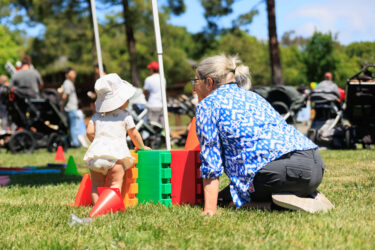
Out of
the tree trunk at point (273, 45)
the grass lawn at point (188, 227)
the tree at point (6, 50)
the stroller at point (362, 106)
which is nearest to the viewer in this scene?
the grass lawn at point (188, 227)

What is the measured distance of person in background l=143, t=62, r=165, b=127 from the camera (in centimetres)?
1144

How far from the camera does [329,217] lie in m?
3.39

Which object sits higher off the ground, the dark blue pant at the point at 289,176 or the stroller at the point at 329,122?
the dark blue pant at the point at 289,176

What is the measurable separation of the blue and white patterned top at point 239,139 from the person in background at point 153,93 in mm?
7608

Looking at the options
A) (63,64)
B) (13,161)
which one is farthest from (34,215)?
(63,64)

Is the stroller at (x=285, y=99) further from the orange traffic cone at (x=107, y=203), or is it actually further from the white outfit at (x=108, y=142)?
the orange traffic cone at (x=107, y=203)

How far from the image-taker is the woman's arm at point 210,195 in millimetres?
3668

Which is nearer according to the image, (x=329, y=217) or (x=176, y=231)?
(x=176, y=231)

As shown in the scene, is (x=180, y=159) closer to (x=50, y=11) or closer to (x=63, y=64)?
(x=50, y=11)

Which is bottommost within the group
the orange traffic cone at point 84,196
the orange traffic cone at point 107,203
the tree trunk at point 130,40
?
the orange traffic cone at point 84,196

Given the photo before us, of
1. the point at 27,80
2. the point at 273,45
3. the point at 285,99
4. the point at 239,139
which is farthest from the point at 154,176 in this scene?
the point at 273,45

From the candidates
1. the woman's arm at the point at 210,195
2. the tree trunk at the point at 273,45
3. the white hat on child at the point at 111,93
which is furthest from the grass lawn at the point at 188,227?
the tree trunk at the point at 273,45

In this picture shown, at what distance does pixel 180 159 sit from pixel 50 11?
1868cm

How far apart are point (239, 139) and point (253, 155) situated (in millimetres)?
156
